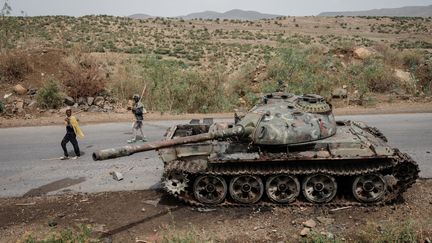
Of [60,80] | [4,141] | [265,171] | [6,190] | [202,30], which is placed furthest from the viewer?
[202,30]

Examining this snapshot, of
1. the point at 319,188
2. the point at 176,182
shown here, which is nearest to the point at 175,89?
the point at 176,182

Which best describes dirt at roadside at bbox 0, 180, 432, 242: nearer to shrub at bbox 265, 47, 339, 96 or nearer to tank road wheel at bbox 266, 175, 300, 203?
tank road wheel at bbox 266, 175, 300, 203

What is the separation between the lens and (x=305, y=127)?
31.9ft

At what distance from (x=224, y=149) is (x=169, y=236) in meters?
2.47

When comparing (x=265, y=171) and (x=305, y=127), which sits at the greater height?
(x=305, y=127)

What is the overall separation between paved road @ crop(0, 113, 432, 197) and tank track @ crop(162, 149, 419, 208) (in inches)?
79.3

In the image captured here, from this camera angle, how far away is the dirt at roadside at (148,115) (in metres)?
18.7

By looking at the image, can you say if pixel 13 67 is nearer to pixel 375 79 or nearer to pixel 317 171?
pixel 317 171

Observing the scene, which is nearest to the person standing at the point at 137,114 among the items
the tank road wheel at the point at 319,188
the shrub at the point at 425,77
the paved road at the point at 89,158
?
the paved road at the point at 89,158

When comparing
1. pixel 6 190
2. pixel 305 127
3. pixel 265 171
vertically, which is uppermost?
pixel 305 127

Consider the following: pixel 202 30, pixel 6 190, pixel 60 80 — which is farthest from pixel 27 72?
pixel 202 30

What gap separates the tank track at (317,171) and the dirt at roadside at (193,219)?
0.53 ft

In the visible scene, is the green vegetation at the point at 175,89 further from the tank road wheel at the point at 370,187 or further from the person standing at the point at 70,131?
the tank road wheel at the point at 370,187

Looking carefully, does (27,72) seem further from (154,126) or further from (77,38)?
(77,38)
